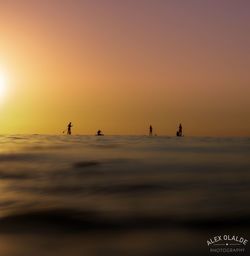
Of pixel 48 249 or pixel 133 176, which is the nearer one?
pixel 48 249

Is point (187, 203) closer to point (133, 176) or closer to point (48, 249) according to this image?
point (48, 249)

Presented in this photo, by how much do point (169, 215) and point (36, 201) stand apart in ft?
8.53

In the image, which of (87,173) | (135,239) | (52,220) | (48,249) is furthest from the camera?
(87,173)

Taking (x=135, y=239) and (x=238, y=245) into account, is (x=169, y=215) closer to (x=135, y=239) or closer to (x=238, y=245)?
(x=135, y=239)

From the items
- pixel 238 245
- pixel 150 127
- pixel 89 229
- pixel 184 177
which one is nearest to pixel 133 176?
pixel 184 177

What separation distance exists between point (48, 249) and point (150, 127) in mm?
93783

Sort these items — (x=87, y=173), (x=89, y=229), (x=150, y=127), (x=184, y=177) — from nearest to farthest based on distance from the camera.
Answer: (x=89, y=229) < (x=184, y=177) < (x=87, y=173) < (x=150, y=127)

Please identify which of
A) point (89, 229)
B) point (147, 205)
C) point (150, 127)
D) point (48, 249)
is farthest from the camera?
point (150, 127)

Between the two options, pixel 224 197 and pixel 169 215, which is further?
pixel 224 197

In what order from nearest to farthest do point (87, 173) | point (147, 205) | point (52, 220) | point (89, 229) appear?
1. point (89, 229)
2. point (52, 220)
3. point (147, 205)
4. point (87, 173)

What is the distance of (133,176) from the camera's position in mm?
11172

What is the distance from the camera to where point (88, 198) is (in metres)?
7.62

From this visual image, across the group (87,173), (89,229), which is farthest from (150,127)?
(89,229)

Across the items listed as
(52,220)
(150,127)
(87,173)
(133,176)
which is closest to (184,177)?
(133,176)
